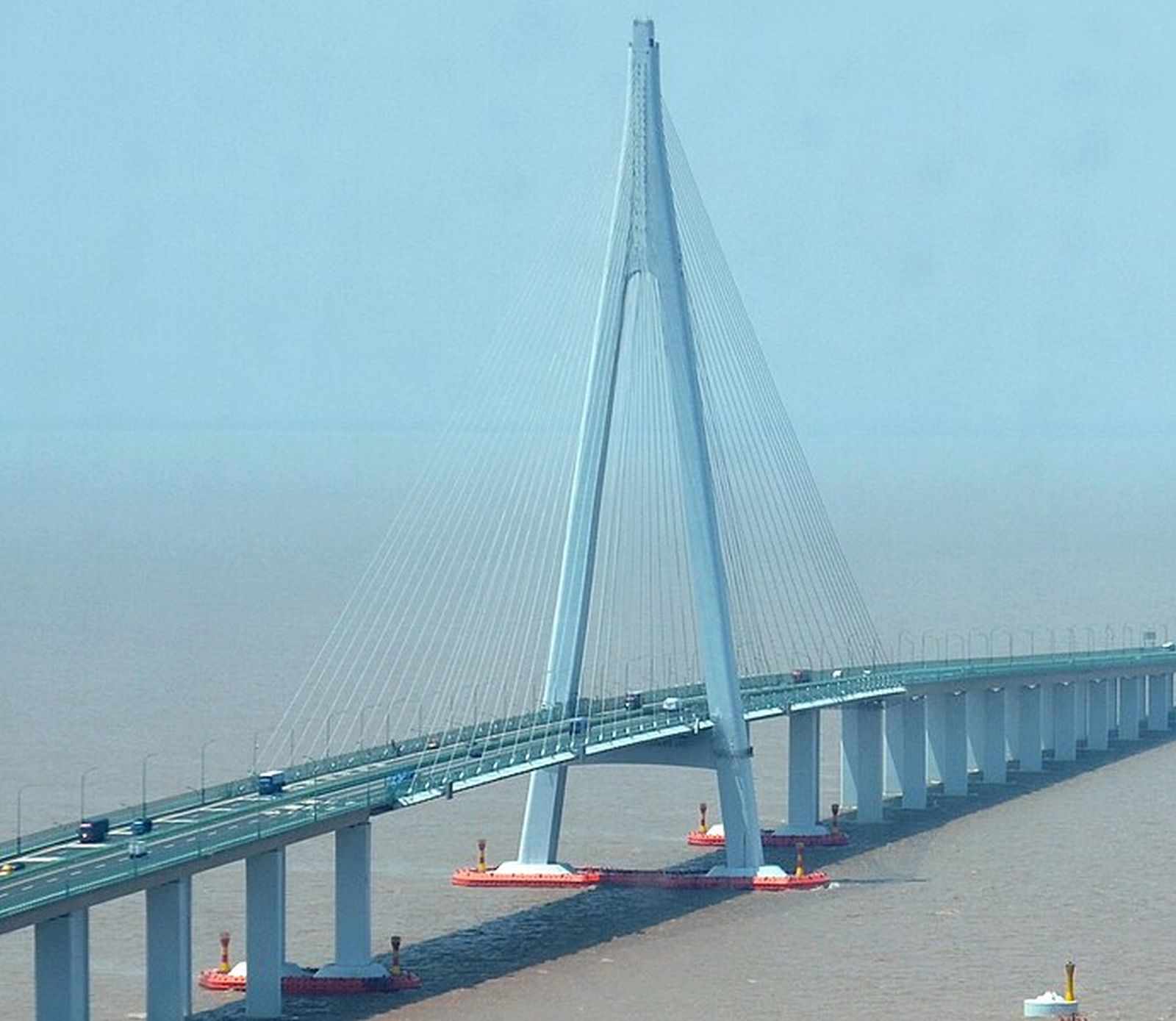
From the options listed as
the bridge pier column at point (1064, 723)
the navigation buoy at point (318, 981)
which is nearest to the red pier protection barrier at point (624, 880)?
the navigation buoy at point (318, 981)

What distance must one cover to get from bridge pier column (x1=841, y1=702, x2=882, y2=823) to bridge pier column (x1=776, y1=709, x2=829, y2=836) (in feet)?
6.93

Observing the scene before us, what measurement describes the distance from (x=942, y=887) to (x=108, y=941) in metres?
12.7

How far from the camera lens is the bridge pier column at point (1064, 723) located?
72.1 metres

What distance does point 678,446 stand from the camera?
5334 centimetres

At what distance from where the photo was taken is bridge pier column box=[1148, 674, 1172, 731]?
258ft

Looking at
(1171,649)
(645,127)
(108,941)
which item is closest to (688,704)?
(645,127)

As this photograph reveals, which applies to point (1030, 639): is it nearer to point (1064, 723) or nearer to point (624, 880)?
point (1064, 723)

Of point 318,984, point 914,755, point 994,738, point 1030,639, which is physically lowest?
point 318,984

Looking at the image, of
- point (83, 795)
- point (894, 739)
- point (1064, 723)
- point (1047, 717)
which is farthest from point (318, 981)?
point (1047, 717)

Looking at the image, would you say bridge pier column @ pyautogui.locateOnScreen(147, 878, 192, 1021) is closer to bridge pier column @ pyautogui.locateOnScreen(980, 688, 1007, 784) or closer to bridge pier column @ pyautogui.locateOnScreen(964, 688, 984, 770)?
bridge pier column @ pyautogui.locateOnScreen(980, 688, 1007, 784)

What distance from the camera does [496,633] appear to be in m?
89.9

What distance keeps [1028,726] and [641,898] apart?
20.4m

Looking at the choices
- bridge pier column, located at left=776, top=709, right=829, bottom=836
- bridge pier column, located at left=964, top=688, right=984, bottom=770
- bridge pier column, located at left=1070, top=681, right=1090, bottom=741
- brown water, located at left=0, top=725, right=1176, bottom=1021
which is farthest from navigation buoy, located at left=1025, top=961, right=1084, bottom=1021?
bridge pier column, located at left=1070, top=681, right=1090, bottom=741

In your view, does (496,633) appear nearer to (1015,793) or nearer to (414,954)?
(1015,793)
